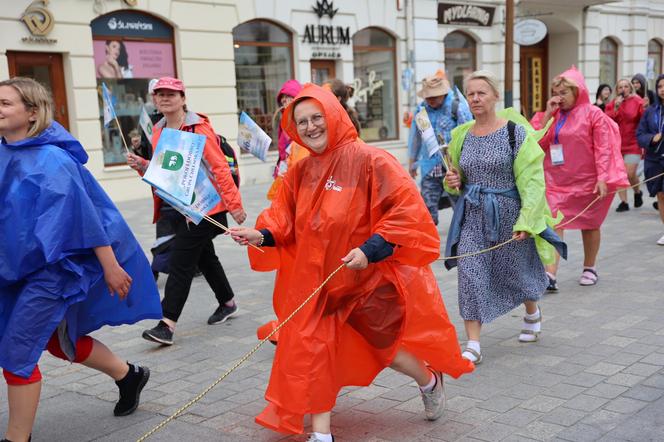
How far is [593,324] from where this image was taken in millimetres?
5121

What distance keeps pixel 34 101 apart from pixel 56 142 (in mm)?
203

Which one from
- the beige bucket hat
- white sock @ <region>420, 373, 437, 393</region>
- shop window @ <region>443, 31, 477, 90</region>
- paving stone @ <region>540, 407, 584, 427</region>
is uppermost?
shop window @ <region>443, 31, 477, 90</region>

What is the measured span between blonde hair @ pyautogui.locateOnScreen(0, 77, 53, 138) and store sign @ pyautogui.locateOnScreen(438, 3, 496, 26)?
17063 millimetres

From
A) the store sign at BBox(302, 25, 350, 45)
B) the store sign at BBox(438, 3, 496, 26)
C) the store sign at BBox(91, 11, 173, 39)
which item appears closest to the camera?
the store sign at BBox(91, 11, 173, 39)

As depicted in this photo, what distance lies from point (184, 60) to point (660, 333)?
11197 mm

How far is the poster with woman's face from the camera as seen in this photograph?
13.1 meters

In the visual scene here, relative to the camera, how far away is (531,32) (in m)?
15.8

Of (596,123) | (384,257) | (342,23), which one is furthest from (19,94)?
(342,23)

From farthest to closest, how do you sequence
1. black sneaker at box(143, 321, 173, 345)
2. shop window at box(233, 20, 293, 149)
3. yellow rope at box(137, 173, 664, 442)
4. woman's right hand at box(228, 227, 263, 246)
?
shop window at box(233, 20, 293, 149), black sneaker at box(143, 321, 173, 345), woman's right hand at box(228, 227, 263, 246), yellow rope at box(137, 173, 664, 442)

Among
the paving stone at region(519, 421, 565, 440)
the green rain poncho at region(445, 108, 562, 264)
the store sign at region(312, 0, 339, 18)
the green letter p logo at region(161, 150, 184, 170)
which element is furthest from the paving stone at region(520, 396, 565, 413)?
the store sign at region(312, 0, 339, 18)

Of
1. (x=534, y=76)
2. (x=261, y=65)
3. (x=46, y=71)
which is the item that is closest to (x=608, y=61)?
(x=534, y=76)

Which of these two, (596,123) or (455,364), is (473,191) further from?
(596,123)

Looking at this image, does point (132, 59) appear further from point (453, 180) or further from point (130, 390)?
point (130, 390)

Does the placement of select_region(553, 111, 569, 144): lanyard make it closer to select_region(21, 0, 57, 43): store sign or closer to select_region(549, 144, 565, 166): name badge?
select_region(549, 144, 565, 166): name badge
